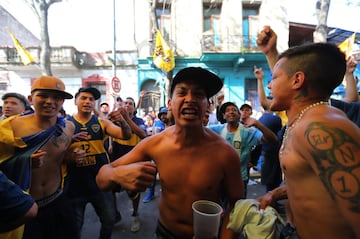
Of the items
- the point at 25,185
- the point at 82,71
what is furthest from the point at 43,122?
the point at 82,71

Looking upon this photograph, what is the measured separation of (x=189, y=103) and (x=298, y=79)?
2.44 feet

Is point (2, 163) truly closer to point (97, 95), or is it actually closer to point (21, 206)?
point (21, 206)

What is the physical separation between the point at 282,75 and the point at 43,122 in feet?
8.34

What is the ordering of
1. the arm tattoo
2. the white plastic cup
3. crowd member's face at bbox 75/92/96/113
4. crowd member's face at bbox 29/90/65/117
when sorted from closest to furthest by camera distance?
the arm tattoo → the white plastic cup → crowd member's face at bbox 29/90/65/117 → crowd member's face at bbox 75/92/96/113

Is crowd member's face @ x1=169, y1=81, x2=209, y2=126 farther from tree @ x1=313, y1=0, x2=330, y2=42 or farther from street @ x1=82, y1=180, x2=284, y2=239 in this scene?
tree @ x1=313, y1=0, x2=330, y2=42

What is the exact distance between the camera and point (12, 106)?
3529 millimetres

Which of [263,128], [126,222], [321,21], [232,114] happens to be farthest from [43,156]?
[321,21]

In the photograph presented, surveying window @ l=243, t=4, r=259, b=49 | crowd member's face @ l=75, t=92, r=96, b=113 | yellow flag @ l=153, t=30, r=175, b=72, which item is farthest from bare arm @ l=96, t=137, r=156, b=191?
window @ l=243, t=4, r=259, b=49

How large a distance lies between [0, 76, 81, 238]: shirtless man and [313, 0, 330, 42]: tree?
11.2m

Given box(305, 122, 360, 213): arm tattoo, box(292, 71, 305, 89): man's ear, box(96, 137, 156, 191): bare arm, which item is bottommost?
box(96, 137, 156, 191): bare arm

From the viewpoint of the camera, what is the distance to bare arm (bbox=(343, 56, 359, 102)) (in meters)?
2.93

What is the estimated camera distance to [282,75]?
1.47 metres

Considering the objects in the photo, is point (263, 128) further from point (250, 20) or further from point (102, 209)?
point (250, 20)

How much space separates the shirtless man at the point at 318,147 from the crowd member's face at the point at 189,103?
0.54 m
